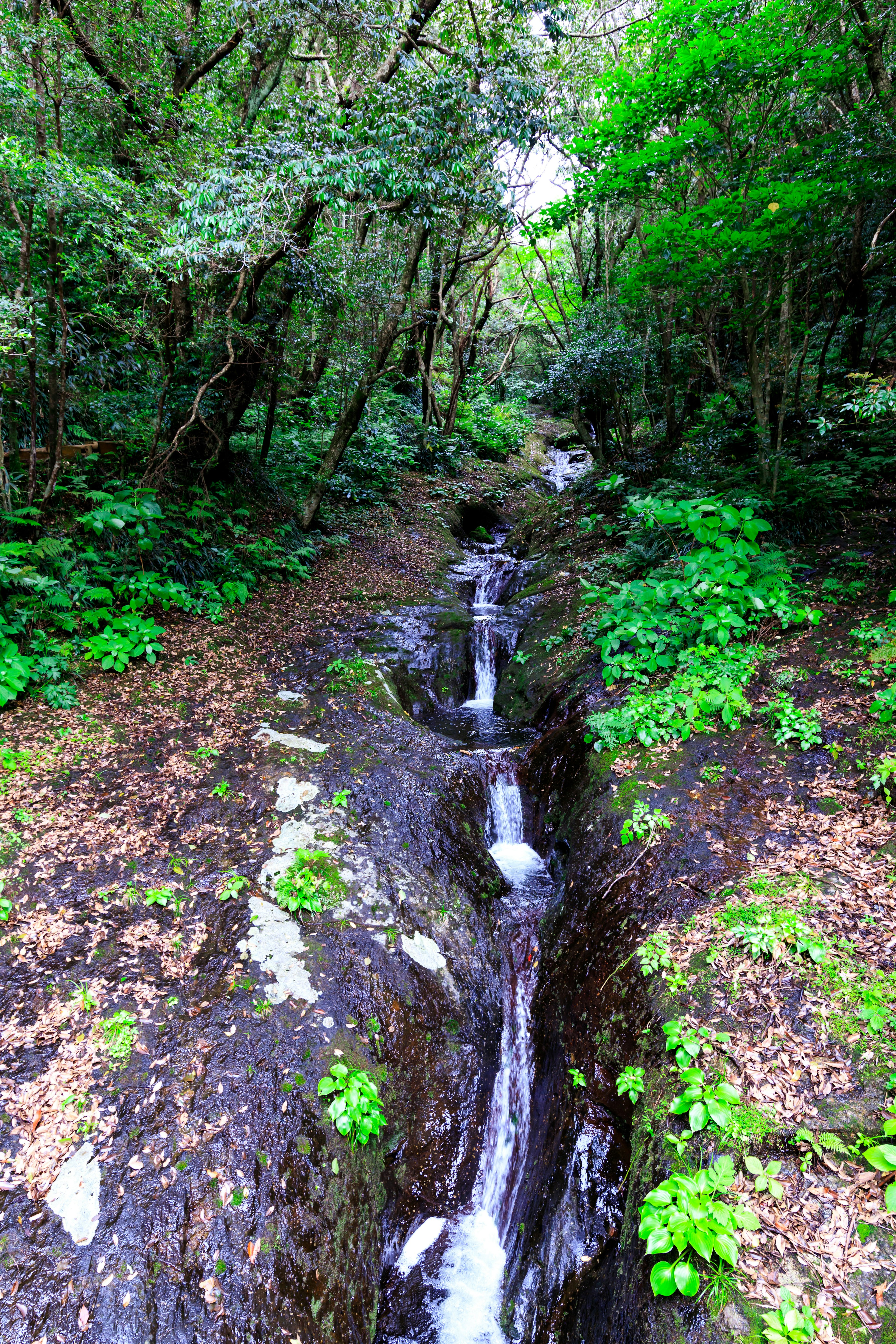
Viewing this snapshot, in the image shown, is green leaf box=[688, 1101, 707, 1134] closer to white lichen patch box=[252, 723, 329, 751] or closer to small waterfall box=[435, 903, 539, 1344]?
small waterfall box=[435, 903, 539, 1344]

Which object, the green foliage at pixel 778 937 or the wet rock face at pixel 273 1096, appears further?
the green foliage at pixel 778 937

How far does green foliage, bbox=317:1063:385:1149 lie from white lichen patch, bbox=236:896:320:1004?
544 mm

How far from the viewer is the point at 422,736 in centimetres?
779

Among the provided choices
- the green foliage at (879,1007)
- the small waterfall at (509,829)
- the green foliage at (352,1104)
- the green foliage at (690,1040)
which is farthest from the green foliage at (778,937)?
the small waterfall at (509,829)

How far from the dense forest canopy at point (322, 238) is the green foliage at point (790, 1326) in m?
5.79

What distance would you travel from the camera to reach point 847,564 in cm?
655

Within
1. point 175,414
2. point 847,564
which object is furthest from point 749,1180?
point 175,414

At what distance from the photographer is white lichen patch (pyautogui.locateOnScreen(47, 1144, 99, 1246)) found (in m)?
3.06

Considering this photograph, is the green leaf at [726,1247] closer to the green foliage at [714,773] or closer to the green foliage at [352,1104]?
the green foliage at [352,1104]

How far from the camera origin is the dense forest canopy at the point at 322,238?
6551 mm

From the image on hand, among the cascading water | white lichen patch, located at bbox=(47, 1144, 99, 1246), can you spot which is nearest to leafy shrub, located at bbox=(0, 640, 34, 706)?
white lichen patch, located at bbox=(47, 1144, 99, 1246)

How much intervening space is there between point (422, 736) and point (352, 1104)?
435 centimetres

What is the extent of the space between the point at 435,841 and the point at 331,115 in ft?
31.2

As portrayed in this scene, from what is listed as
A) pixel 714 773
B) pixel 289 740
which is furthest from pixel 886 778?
pixel 289 740
